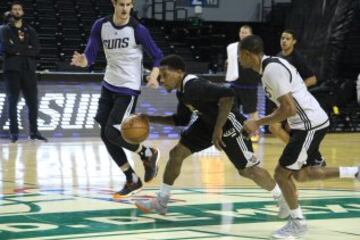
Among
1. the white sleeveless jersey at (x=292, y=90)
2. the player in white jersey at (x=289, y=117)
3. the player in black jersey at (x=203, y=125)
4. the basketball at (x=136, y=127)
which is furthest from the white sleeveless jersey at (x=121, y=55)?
the white sleeveless jersey at (x=292, y=90)

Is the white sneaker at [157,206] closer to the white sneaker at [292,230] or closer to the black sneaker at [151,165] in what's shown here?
the black sneaker at [151,165]

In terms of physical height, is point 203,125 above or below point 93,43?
below

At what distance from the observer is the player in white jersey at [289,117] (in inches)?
194

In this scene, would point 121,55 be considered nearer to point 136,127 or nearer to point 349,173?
point 136,127

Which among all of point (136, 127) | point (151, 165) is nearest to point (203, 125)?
point (136, 127)

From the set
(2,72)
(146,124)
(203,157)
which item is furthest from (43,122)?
(146,124)

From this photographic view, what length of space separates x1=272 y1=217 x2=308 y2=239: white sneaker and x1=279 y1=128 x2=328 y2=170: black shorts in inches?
14.6

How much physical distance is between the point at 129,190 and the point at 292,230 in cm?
200

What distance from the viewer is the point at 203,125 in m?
5.80

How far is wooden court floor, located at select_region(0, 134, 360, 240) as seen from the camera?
516cm

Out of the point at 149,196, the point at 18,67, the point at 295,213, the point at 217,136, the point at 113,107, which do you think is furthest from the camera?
the point at 18,67

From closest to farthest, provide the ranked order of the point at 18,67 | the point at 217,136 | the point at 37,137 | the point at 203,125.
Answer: the point at 217,136
the point at 203,125
the point at 18,67
the point at 37,137

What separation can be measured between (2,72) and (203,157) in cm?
412

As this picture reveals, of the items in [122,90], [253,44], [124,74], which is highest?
[253,44]
